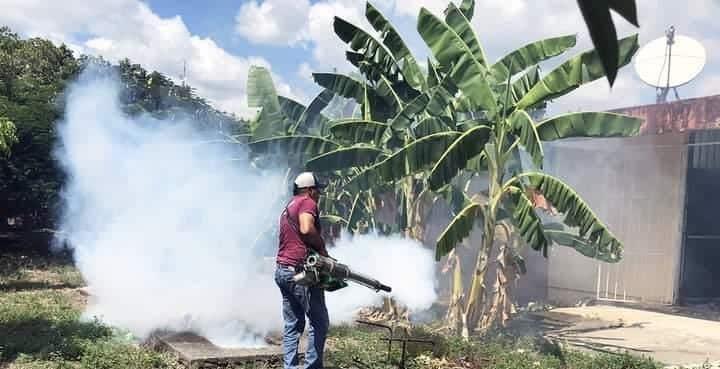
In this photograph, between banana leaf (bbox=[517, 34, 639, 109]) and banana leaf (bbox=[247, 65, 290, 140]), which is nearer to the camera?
banana leaf (bbox=[517, 34, 639, 109])

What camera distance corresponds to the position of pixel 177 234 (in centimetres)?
1030

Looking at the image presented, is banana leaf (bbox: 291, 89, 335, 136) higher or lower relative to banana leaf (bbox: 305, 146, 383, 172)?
higher

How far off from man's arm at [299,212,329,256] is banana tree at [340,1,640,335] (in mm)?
2461

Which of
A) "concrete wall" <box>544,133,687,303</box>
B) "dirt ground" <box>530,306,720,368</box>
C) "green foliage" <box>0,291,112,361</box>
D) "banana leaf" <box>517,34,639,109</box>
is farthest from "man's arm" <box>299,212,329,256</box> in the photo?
"concrete wall" <box>544,133,687,303</box>

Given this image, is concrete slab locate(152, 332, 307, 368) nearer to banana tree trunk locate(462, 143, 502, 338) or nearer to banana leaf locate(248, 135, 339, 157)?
banana tree trunk locate(462, 143, 502, 338)

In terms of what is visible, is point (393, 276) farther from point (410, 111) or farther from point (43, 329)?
point (43, 329)

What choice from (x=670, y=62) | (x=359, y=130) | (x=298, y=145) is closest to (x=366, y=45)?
(x=359, y=130)

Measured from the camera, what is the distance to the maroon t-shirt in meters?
5.00

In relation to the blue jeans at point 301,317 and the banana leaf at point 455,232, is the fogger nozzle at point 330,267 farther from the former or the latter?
the banana leaf at point 455,232

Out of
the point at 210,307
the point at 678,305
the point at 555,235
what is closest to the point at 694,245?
the point at 678,305

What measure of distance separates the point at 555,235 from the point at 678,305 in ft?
18.8

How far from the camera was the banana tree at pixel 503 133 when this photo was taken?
22.9 ft

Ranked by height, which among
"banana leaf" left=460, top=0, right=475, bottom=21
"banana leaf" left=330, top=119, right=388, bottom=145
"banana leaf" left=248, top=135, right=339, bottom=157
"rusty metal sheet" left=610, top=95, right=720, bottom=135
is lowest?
"banana leaf" left=248, top=135, right=339, bottom=157

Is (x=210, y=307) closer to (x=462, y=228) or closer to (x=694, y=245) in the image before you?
(x=462, y=228)
